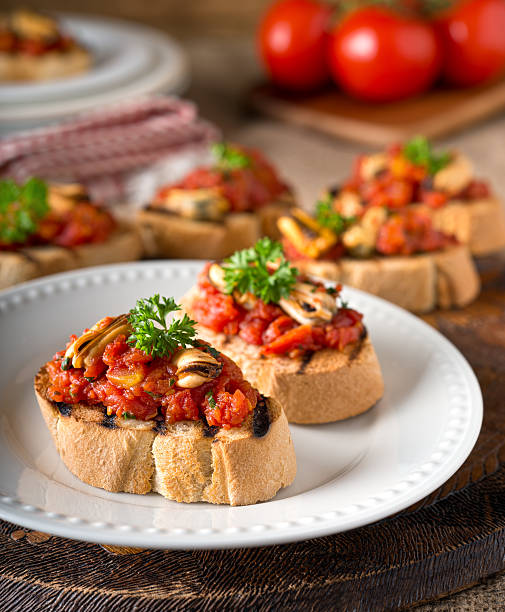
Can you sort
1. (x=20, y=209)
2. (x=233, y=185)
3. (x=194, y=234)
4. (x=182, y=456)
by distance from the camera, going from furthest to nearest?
(x=233, y=185) → (x=194, y=234) → (x=20, y=209) → (x=182, y=456)

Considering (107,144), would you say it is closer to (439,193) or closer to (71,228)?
(71,228)

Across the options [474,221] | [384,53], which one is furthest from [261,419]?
[384,53]

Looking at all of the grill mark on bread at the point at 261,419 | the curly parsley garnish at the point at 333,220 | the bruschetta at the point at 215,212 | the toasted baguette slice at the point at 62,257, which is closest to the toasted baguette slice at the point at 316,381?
the grill mark on bread at the point at 261,419

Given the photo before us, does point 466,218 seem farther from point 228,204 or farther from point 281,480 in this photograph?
point 281,480

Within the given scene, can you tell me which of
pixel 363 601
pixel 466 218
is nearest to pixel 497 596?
pixel 363 601

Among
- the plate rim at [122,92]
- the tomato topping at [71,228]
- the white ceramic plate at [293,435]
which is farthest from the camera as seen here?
the plate rim at [122,92]

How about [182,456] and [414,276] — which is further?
[414,276]

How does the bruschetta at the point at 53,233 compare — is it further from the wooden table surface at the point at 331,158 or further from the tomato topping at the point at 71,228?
the wooden table surface at the point at 331,158
